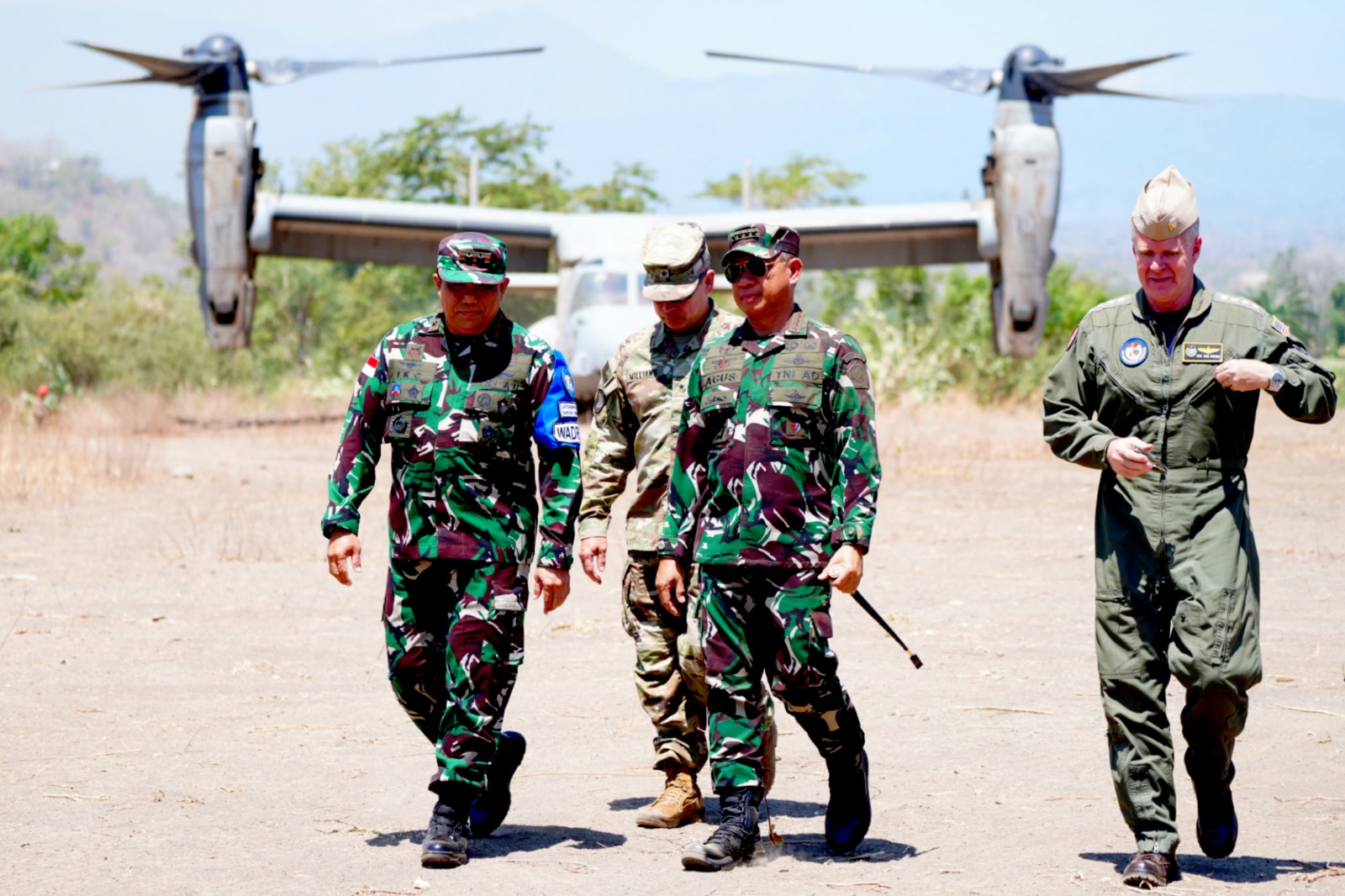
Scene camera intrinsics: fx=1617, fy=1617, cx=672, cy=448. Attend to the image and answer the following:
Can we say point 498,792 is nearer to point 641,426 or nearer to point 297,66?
point 641,426

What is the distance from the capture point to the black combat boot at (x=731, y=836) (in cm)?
464

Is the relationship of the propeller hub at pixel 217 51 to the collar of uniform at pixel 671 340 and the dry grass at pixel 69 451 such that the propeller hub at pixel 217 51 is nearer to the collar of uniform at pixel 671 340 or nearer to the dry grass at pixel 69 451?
the dry grass at pixel 69 451

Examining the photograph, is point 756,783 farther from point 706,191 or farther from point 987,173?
point 706,191

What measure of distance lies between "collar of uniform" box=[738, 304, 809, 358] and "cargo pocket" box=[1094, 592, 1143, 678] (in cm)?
116

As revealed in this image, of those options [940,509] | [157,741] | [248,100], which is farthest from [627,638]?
[248,100]

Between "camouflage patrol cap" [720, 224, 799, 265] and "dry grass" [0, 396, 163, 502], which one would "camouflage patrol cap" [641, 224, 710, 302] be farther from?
"dry grass" [0, 396, 163, 502]

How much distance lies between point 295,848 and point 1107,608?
2.53m

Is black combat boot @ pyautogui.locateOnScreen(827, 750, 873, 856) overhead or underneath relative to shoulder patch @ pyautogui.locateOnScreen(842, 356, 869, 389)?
underneath

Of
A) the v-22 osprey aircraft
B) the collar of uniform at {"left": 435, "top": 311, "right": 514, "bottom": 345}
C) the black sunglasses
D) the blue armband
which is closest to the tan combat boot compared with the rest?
the blue armband

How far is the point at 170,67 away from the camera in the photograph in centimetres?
2652

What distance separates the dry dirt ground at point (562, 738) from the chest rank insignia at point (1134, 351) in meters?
1.44

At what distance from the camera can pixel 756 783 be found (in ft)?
15.7

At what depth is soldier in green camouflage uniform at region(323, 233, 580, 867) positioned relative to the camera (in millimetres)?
4828

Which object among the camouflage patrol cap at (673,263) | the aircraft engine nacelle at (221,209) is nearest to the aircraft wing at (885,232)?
the aircraft engine nacelle at (221,209)
